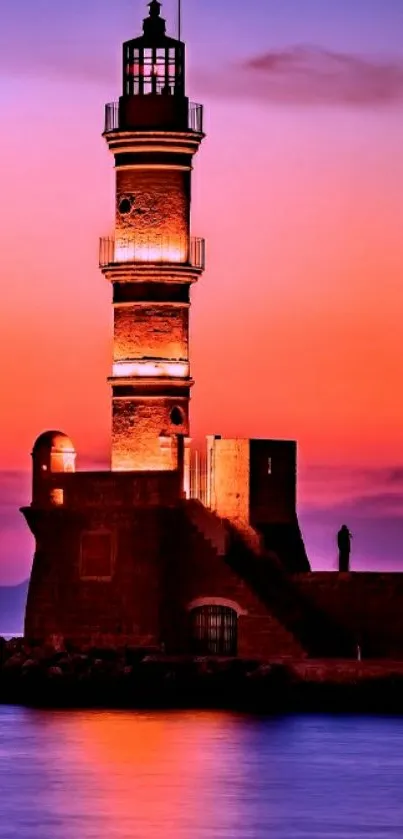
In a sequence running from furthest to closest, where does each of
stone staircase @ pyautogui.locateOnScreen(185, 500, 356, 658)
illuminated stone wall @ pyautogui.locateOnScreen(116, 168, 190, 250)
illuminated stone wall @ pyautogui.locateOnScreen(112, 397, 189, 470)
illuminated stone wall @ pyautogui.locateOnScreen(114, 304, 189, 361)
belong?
illuminated stone wall @ pyautogui.locateOnScreen(116, 168, 190, 250)
illuminated stone wall @ pyautogui.locateOnScreen(114, 304, 189, 361)
illuminated stone wall @ pyautogui.locateOnScreen(112, 397, 189, 470)
stone staircase @ pyautogui.locateOnScreen(185, 500, 356, 658)

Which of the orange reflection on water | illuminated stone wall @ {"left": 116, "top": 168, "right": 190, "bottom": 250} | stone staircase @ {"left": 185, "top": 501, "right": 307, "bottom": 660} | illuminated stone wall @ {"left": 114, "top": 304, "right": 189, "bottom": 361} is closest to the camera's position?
the orange reflection on water

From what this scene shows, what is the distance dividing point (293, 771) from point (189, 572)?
9.93m

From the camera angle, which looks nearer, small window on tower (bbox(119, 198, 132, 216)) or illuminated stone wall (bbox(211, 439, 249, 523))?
illuminated stone wall (bbox(211, 439, 249, 523))

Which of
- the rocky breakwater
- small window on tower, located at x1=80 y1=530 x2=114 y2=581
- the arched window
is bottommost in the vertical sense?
the rocky breakwater

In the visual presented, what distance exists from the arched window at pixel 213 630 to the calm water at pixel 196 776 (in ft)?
6.43

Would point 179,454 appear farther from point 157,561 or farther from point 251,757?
point 251,757

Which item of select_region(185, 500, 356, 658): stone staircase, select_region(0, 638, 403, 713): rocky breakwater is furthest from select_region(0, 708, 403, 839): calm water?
select_region(185, 500, 356, 658): stone staircase

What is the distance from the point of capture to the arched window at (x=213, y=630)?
89750mm

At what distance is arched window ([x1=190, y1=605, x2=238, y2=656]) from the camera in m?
89.8

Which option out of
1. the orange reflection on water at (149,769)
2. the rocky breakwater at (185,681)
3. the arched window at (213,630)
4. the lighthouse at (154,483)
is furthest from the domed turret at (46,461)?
the orange reflection on water at (149,769)

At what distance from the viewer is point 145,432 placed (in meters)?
91.1

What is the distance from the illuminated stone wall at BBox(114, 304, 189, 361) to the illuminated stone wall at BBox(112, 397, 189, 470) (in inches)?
37.0

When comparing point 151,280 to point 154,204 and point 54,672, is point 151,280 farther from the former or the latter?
point 54,672

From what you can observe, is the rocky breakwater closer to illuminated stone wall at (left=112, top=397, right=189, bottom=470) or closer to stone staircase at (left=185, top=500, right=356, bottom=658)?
stone staircase at (left=185, top=500, right=356, bottom=658)
